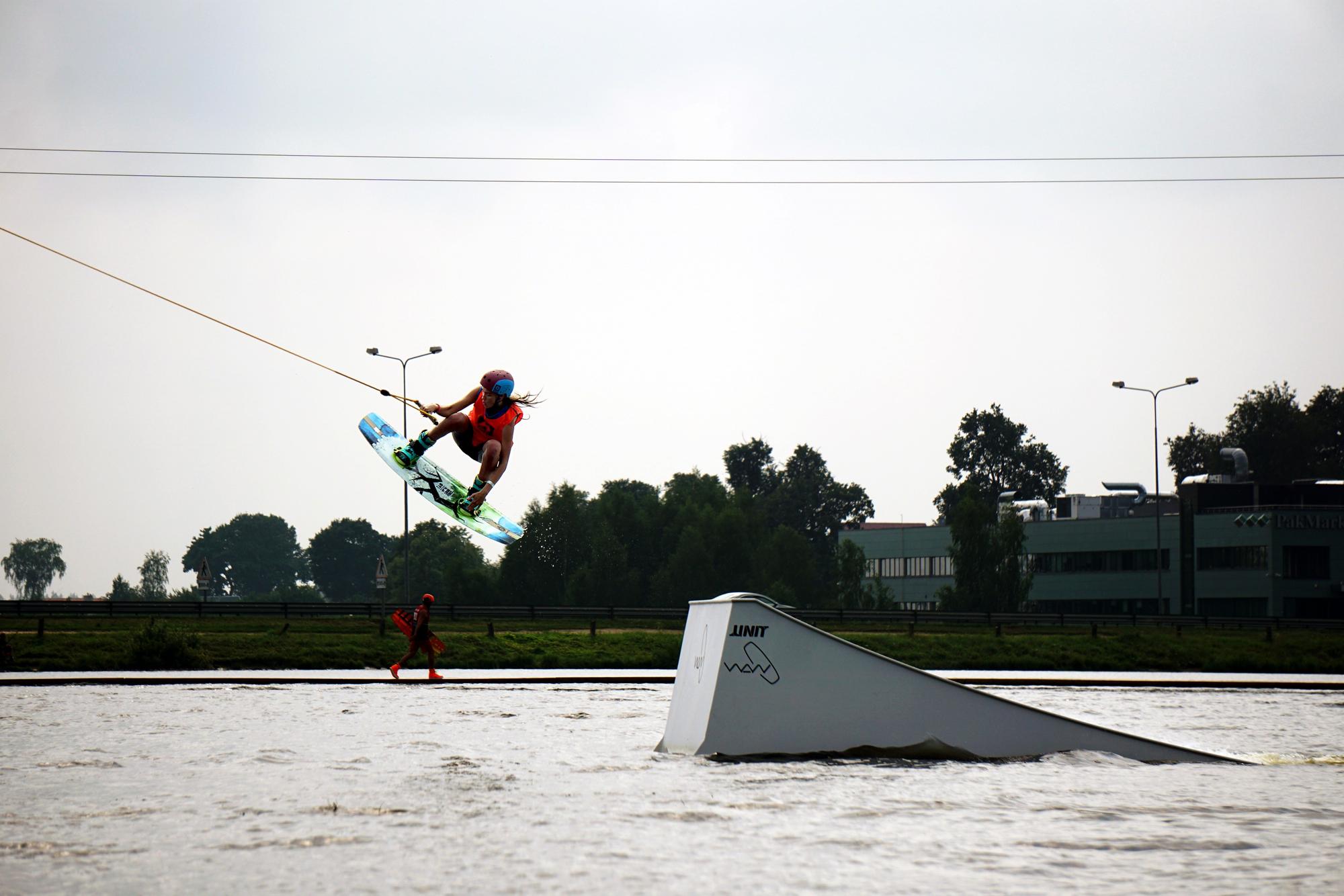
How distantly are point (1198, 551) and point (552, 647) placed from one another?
2396 inches

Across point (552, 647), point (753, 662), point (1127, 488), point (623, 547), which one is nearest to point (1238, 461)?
point (1127, 488)

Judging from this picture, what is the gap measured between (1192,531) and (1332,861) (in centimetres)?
8263

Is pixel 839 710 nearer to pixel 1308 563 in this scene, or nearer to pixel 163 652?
pixel 163 652

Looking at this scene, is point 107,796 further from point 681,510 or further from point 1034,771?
point 681,510

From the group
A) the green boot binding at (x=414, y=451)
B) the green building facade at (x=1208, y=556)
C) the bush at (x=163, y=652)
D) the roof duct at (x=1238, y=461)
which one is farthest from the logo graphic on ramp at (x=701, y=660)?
the roof duct at (x=1238, y=461)

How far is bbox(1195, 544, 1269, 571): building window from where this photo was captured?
81625mm

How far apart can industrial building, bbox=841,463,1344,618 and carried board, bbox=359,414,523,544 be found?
6701 centimetres

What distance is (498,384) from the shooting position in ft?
47.4

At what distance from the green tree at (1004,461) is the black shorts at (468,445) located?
123519 millimetres

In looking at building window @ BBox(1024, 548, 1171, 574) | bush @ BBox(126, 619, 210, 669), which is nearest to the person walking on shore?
bush @ BBox(126, 619, 210, 669)

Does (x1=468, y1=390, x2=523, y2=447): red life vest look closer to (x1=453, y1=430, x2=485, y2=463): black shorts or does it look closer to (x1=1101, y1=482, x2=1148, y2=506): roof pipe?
(x1=453, y1=430, x2=485, y2=463): black shorts

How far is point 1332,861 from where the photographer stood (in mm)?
8602

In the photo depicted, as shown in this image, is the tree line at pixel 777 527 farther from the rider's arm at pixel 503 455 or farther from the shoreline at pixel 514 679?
the rider's arm at pixel 503 455

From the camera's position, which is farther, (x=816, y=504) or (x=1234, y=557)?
(x=816, y=504)
